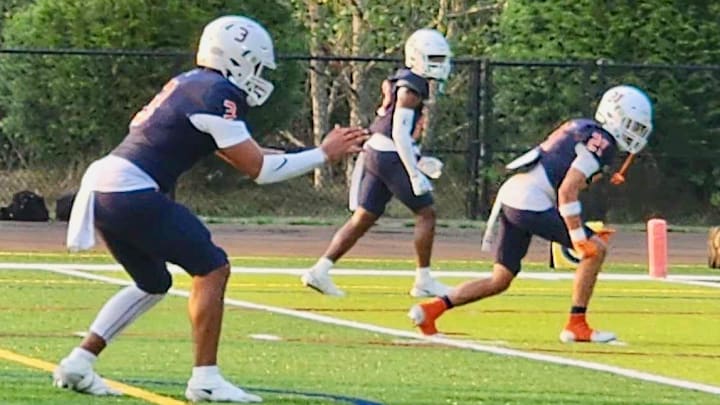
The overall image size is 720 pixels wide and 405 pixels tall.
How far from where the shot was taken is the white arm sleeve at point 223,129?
A: 9367mm

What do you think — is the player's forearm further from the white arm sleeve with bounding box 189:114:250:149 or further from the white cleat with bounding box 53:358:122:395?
the white cleat with bounding box 53:358:122:395

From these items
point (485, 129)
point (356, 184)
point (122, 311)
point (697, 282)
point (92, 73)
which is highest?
point (122, 311)

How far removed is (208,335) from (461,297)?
13.9ft

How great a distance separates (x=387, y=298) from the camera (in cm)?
1662

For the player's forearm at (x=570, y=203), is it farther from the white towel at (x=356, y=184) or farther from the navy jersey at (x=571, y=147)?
the white towel at (x=356, y=184)

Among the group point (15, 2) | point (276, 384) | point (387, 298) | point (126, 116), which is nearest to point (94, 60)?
point (126, 116)

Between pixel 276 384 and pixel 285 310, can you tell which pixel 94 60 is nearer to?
pixel 285 310

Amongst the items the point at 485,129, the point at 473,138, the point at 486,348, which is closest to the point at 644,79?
the point at 485,129

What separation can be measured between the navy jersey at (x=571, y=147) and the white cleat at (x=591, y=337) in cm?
100

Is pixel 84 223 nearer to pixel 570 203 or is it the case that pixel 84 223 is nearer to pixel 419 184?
pixel 570 203

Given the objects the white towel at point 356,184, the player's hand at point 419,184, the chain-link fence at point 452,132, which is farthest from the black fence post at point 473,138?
the player's hand at point 419,184

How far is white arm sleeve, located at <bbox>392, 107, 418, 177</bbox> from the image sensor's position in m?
15.5

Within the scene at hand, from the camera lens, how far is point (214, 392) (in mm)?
9453

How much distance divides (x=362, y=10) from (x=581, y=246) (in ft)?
74.2
